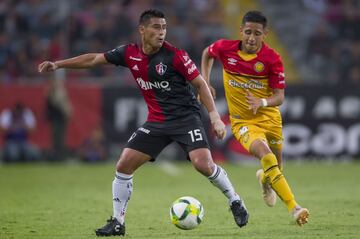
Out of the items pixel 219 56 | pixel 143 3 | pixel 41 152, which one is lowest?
pixel 41 152

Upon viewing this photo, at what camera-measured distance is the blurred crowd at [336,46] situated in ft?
76.0

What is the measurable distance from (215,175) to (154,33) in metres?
1.76

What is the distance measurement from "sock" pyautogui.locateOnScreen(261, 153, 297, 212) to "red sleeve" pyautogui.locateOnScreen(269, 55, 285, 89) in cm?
104

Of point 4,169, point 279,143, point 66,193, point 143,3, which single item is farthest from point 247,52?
point 143,3

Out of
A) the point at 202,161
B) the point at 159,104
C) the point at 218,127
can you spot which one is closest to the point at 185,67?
the point at 159,104

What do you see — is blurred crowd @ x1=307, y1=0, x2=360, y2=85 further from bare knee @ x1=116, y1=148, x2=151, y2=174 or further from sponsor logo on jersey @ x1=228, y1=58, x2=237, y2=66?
bare knee @ x1=116, y1=148, x2=151, y2=174

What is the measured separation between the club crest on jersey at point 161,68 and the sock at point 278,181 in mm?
1697

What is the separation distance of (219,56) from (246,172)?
908 centimetres

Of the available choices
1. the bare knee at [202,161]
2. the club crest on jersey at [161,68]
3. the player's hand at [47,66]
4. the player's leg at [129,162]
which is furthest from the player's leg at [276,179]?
the player's hand at [47,66]

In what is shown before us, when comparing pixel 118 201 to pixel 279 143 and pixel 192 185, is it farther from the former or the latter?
pixel 192 185

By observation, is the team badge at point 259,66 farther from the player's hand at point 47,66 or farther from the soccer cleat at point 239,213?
the player's hand at point 47,66

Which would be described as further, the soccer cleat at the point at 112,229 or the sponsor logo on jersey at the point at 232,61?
the sponsor logo on jersey at the point at 232,61

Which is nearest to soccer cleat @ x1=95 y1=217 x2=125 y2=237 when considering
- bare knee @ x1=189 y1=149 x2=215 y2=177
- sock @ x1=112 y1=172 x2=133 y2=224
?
sock @ x1=112 y1=172 x2=133 y2=224

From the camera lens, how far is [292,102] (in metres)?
22.6
